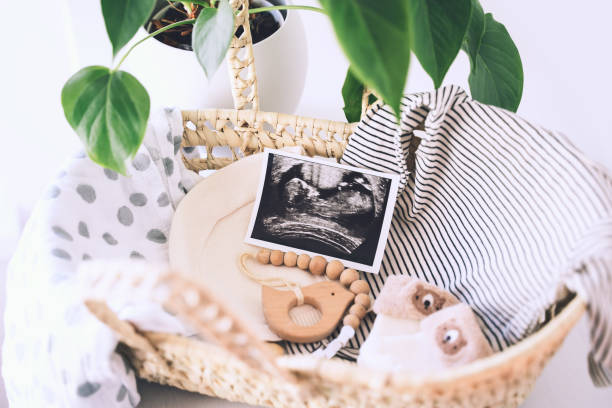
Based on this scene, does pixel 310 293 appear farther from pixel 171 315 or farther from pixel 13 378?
pixel 13 378

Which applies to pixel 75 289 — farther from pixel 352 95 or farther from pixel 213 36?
pixel 352 95

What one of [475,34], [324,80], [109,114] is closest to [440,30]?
[475,34]

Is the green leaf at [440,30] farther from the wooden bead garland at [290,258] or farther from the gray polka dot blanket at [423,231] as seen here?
the wooden bead garland at [290,258]

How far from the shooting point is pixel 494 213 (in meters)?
0.71

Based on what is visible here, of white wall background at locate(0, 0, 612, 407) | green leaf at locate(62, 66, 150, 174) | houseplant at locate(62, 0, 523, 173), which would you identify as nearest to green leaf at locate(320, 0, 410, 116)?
houseplant at locate(62, 0, 523, 173)

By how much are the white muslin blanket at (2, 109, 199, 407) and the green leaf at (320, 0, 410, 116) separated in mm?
310

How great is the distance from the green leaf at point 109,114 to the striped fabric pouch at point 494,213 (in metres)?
0.30

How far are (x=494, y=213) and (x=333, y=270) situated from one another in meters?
0.23

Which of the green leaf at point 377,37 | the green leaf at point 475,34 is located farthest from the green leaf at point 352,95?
the green leaf at point 377,37

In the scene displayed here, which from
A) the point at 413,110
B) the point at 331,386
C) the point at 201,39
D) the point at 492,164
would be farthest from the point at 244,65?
the point at 331,386

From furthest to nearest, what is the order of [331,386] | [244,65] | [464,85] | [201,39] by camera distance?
[464,85] → [244,65] → [201,39] → [331,386]

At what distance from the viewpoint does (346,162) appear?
2.75 feet

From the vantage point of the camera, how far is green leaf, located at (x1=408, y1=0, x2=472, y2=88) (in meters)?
0.57

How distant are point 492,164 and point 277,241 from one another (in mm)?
323
